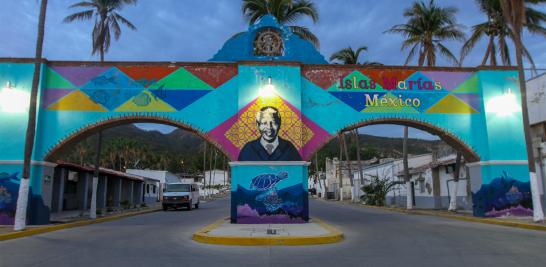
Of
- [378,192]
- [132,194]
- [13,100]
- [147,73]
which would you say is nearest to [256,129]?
[147,73]

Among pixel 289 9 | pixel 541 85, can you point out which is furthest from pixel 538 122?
pixel 289 9

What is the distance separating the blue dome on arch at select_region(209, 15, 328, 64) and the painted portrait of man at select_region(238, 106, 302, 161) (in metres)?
2.77

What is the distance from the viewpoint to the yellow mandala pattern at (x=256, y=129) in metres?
17.3

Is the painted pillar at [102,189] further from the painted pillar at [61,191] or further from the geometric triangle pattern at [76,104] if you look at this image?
the geometric triangle pattern at [76,104]

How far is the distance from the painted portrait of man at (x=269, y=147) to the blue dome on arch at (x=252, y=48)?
2771 millimetres

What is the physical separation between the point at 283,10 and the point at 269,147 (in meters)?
11.9

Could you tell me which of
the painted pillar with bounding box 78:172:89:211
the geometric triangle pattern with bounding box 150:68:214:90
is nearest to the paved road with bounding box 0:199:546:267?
the geometric triangle pattern with bounding box 150:68:214:90

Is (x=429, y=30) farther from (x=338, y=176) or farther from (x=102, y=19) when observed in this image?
(x=338, y=176)

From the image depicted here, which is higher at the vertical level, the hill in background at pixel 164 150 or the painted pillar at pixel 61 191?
the hill in background at pixel 164 150

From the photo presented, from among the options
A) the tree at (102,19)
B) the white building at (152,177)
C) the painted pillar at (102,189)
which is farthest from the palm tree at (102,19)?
the white building at (152,177)

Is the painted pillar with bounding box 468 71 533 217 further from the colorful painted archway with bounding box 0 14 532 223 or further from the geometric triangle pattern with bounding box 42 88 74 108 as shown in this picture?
the geometric triangle pattern with bounding box 42 88 74 108

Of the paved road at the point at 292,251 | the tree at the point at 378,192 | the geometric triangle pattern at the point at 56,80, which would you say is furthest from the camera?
the tree at the point at 378,192

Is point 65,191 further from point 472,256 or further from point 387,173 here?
point 387,173

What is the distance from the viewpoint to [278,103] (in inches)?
692
